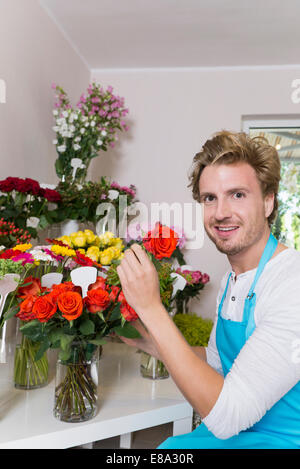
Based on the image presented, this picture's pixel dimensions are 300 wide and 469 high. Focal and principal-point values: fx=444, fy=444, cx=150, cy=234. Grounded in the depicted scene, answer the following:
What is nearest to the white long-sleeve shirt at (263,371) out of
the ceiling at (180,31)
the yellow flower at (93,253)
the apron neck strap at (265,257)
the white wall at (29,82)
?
the apron neck strap at (265,257)

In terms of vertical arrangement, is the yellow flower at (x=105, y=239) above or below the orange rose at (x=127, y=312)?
above

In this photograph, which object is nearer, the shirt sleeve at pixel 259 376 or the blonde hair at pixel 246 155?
the shirt sleeve at pixel 259 376

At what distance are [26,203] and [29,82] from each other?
2.14ft

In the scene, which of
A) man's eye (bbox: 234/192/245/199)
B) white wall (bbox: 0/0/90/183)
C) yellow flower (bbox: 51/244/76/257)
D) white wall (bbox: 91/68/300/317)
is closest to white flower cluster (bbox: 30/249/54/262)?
yellow flower (bbox: 51/244/76/257)

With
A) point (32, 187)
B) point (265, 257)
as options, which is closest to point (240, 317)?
point (265, 257)

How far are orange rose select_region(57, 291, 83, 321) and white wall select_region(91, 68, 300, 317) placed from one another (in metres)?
1.79

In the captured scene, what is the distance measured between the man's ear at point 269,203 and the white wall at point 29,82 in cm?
112

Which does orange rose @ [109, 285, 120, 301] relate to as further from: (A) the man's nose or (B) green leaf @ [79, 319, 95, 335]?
(A) the man's nose

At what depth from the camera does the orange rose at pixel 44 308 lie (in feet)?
3.27

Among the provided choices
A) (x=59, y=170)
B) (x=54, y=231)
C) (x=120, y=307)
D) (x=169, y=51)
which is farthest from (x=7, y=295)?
(x=169, y=51)

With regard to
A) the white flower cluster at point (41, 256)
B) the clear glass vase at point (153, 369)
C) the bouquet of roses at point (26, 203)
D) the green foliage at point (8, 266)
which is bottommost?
the clear glass vase at point (153, 369)

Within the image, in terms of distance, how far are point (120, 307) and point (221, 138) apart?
48cm

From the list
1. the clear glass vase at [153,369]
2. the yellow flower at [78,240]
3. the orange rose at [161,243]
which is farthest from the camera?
the clear glass vase at [153,369]

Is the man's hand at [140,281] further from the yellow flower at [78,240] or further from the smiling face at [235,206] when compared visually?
the yellow flower at [78,240]
